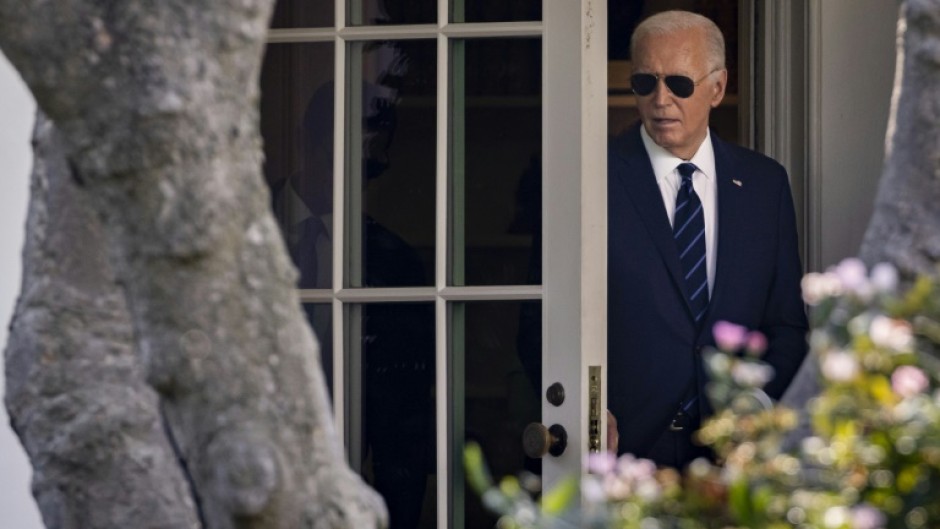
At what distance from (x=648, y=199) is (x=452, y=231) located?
0.88 meters

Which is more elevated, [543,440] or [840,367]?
[840,367]

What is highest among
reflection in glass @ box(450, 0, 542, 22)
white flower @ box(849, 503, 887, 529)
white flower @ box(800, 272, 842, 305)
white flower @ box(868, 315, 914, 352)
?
reflection in glass @ box(450, 0, 542, 22)

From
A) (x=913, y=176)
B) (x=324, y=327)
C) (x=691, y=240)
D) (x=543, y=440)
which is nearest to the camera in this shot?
(x=913, y=176)

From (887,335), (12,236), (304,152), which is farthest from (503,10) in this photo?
(887,335)

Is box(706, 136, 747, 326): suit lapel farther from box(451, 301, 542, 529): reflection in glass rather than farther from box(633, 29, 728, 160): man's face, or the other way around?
box(451, 301, 542, 529): reflection in glass

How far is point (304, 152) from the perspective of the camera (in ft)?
13.8

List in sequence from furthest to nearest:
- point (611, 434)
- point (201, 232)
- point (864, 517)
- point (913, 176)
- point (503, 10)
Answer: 1. point (611, 434)
2. point (503, 10)
3. point (913, 176)
4. point (201, 232)
5. point (864, 517)

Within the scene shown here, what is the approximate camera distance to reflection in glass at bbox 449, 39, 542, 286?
4004 millimetres

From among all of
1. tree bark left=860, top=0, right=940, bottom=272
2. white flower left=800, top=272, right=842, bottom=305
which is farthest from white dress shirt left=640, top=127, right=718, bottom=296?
white flower left=800, top=272, right=842, bottom=305

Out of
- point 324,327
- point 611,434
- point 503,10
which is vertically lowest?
point 611,434

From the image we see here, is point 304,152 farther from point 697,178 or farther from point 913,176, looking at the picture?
point 913,176

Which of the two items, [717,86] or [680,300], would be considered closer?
[680,300]

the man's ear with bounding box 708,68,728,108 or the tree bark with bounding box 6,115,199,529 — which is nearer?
the tree bark with bounding box 6,115,199,529

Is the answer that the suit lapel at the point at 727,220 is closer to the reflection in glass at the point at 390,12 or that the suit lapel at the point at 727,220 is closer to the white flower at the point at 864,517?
the reflection in glass at the point at 390,12
